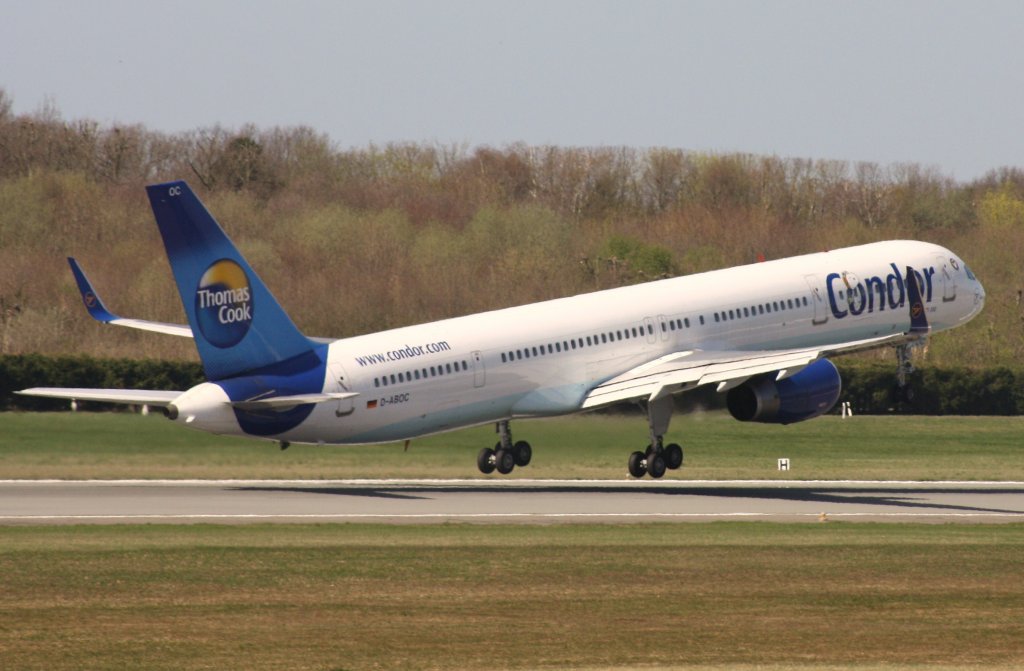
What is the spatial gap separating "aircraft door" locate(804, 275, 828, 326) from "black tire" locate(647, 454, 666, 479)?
7.06 m

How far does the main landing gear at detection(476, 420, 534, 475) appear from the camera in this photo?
5906cm

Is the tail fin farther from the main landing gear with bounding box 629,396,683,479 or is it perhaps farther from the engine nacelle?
the engine nacelle

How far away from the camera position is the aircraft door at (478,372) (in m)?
56.0

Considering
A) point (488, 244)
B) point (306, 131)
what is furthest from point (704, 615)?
point (306, 131)

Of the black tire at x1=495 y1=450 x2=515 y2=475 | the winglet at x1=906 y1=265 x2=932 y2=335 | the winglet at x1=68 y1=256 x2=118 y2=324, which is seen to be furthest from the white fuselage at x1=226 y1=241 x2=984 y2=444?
the winglet at x1=68 y1=256 x2=118 y2=324

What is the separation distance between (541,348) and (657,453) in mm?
4884

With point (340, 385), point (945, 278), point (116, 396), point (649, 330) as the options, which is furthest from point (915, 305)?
point (116, 396)

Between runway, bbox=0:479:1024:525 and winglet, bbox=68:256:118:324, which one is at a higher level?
winglet, bbox=68:256:118:324

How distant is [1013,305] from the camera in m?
106

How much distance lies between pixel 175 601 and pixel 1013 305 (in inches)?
3149

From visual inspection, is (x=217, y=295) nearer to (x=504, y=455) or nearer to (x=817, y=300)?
(x=504, y=455)

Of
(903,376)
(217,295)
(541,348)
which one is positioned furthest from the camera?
(903,376)


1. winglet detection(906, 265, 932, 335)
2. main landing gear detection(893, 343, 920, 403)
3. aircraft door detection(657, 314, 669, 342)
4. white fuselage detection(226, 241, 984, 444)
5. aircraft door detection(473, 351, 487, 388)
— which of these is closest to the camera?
white fuselage detection(226, 241, 984, 444)

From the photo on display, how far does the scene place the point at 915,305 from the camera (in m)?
60.4
